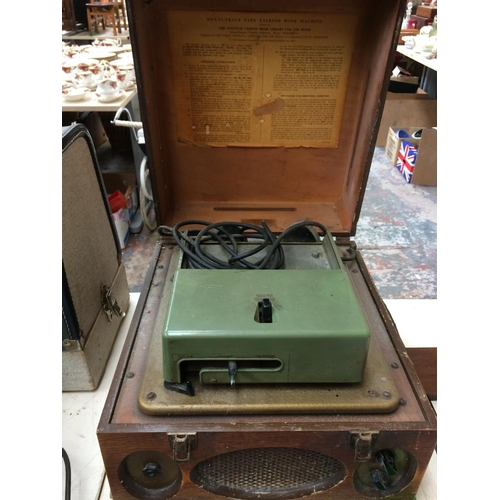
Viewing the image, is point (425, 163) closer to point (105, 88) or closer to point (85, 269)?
point (105, 88)

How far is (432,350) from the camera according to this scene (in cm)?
103

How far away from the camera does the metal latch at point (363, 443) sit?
0.61 meters

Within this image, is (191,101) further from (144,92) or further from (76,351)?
(76,351)

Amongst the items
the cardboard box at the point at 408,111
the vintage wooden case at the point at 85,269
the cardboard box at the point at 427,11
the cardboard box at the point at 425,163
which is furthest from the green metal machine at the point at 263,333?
the cardboard box at the point at 427,11

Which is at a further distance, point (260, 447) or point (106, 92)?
point (106, 92)

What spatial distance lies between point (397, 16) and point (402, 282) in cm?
148

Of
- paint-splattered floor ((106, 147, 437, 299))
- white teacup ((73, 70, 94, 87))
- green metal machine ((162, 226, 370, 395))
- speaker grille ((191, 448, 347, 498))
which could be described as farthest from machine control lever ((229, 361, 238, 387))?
white teacup ((73, 70, 94, 87))

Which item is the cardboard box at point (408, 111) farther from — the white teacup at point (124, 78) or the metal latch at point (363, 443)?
the metal latch at point (363, 443)

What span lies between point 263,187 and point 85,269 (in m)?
0.54

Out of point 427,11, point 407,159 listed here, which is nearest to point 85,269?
point 407,159

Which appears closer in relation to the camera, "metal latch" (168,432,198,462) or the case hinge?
"metal latch" (168,432,198,462)

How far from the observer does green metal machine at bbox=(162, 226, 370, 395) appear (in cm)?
61

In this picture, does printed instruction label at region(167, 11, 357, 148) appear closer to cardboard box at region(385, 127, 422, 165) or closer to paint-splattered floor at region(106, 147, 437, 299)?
paint-splattered floor at region(106, 147, 437, 299)

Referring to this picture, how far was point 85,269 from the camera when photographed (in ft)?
2.93
